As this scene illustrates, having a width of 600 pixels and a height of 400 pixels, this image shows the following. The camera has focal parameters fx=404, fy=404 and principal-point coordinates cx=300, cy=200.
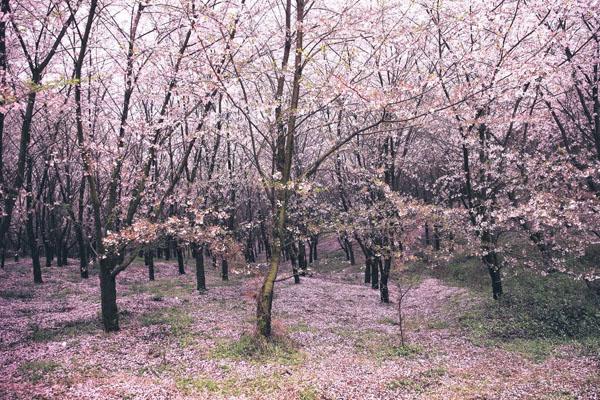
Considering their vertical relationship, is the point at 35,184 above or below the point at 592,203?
above

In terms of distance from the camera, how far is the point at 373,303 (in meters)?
25.4

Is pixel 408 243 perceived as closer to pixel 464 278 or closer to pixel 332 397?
pixel 332 397

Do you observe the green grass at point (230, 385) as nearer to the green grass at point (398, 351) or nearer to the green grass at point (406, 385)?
the green grass at point (406, 385)

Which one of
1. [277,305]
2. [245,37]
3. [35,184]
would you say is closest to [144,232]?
[245,37]

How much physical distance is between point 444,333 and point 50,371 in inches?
597

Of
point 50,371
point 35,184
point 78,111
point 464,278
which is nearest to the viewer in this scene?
point 50,371

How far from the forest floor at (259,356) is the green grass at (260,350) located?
0.04 meters

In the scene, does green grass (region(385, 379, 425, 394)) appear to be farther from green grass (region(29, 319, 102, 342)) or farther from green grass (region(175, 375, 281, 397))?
green grass (region(29, 319, 102, 342))

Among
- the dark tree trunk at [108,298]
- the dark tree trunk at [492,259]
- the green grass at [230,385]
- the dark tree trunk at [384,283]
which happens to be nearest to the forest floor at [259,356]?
the green grass at [230,385]

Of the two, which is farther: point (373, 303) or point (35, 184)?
point (35, 184)

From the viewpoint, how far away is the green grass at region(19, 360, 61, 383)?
11547 millimetres

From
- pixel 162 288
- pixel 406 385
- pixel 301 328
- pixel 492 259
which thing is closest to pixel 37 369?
pixel 301 328

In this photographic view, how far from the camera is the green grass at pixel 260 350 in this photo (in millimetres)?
13758

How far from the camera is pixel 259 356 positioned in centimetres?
1395
